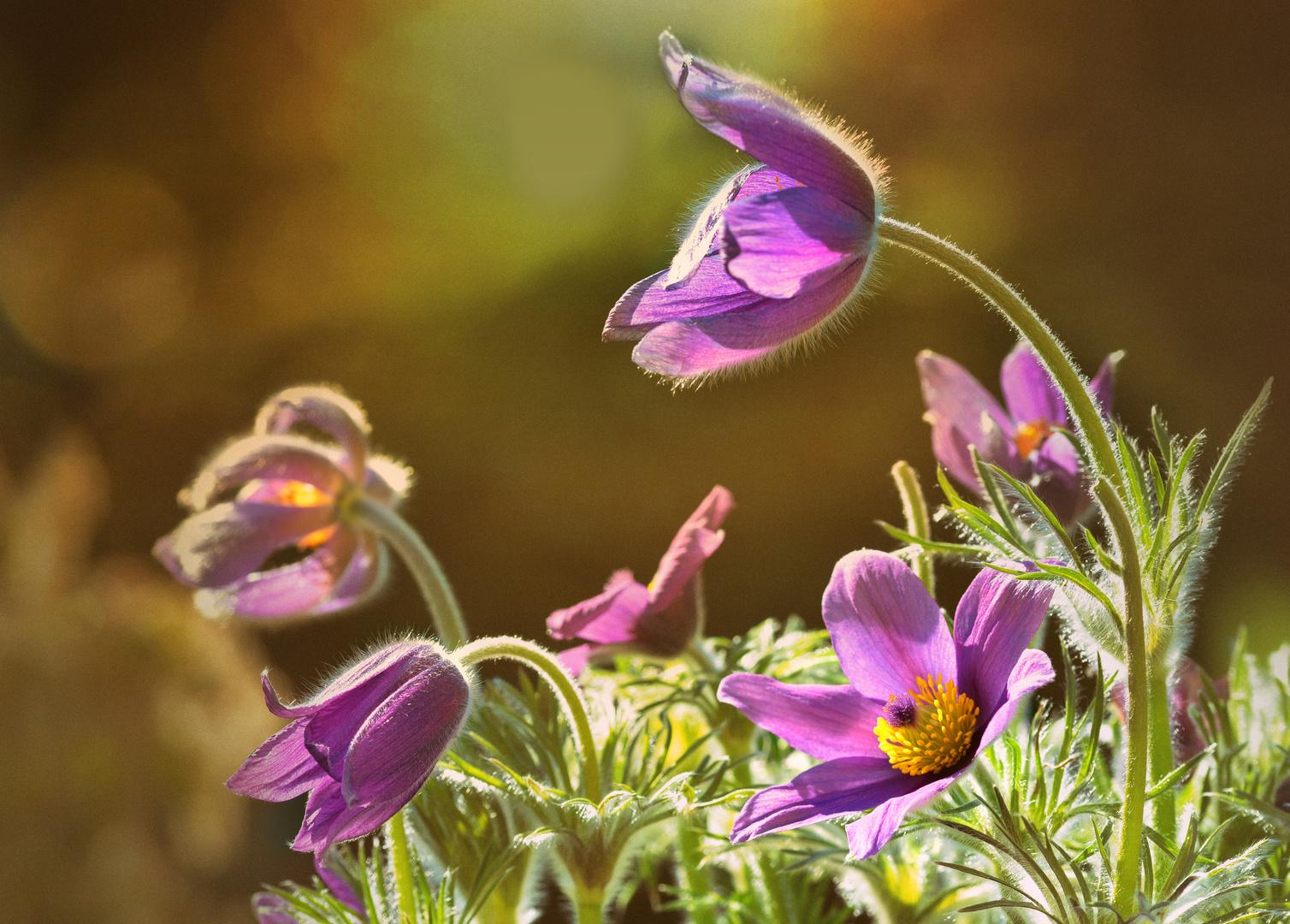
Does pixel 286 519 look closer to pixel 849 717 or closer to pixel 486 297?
pixel 849 717

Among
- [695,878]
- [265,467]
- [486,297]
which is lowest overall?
[695,878]

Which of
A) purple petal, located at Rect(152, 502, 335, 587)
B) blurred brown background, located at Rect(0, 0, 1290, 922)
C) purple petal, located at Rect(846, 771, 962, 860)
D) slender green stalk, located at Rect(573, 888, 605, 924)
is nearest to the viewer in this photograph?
purple petal, located at Rect(846, 771, 962, 860)

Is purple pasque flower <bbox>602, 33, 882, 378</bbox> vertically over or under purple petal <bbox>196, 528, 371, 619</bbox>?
over

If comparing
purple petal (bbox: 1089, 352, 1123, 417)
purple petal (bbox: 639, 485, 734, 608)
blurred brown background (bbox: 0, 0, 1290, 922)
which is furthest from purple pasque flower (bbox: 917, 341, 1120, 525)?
blurred brown background (bbox: 0, 0, 1290, 922)

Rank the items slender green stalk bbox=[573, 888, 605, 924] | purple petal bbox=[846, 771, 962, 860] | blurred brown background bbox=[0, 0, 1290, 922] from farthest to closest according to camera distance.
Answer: blurred brown background bbox=[0, 0, 1290, 922] → slender green stalk bbox=[573, 888, 605, 924] → purple petal bbox=[846, 771, 962, 860]

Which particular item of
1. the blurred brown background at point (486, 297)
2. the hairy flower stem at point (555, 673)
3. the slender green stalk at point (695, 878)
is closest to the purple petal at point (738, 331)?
the hairy flower stem at point (555, 673)

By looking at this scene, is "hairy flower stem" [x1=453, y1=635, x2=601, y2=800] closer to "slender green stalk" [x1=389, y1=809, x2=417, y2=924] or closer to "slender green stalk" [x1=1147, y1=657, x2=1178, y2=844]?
"slender green stalk" [x1=389, y1=809, x2=417, y2=924]

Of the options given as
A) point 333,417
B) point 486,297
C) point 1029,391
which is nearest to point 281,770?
point 333,417
